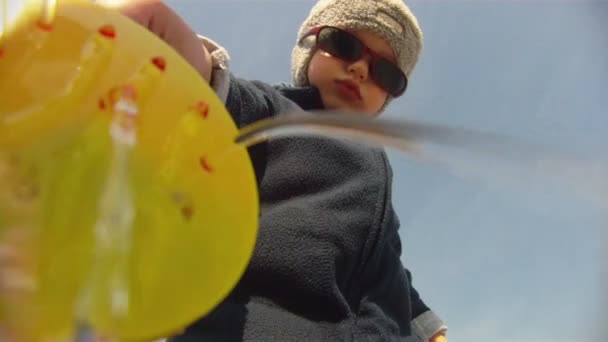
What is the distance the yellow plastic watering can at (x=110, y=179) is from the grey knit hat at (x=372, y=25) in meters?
0.68

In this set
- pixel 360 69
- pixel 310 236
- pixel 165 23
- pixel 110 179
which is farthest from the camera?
pixel 360 69

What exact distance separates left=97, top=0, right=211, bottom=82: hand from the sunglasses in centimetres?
42

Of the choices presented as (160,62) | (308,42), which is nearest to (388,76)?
(308,42)

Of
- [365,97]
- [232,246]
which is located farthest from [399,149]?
[365,97]

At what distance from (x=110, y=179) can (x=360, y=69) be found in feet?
2.28

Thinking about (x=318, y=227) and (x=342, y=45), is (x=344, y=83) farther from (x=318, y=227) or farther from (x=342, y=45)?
(x=318, y=227)

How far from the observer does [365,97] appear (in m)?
0.99

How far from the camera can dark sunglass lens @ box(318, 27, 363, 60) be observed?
0.98 meters

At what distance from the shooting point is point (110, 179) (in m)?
0.32

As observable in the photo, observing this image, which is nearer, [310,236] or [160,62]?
[160,62]

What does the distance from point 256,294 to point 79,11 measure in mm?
391

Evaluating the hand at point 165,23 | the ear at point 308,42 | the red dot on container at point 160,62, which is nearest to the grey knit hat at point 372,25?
the ear at point 308,42

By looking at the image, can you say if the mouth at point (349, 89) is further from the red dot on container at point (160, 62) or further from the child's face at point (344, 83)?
the red dot on container at point (160, 62)

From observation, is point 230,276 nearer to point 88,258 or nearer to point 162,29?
point 88,258
